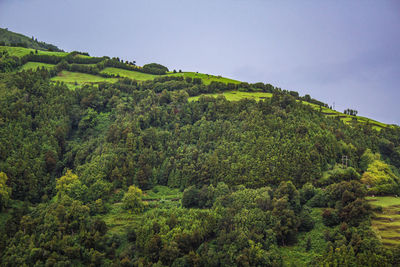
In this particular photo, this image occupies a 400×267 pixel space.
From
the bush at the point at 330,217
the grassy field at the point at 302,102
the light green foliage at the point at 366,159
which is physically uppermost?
the grassy field at the point at 302,102

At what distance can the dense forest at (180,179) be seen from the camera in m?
46.5

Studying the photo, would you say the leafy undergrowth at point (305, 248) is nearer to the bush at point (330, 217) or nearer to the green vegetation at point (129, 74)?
the bush at point (330, 217)

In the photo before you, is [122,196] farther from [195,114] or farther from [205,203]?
[195,114]

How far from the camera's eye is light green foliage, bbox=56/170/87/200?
6047 cm

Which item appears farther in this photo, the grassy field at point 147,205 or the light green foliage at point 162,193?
the light green foliage at point 162,193

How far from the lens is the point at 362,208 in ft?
144

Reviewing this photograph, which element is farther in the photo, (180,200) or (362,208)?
(180,200)

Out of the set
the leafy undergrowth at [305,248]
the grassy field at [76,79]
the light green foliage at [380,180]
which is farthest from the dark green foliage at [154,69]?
the leafy undergrowth at [305,248]

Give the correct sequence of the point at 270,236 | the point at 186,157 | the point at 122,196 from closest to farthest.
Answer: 1. the point at 270,236
2. the point at 122,196
3. the point at 186,157

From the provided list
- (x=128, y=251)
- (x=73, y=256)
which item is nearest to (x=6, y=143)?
(x=73, y=256)

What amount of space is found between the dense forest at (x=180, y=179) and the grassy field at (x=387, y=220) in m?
1.63

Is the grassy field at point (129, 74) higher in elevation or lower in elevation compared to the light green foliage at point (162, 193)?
higher

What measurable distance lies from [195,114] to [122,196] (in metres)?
30.4

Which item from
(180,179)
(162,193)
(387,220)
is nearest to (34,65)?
(162,193)
